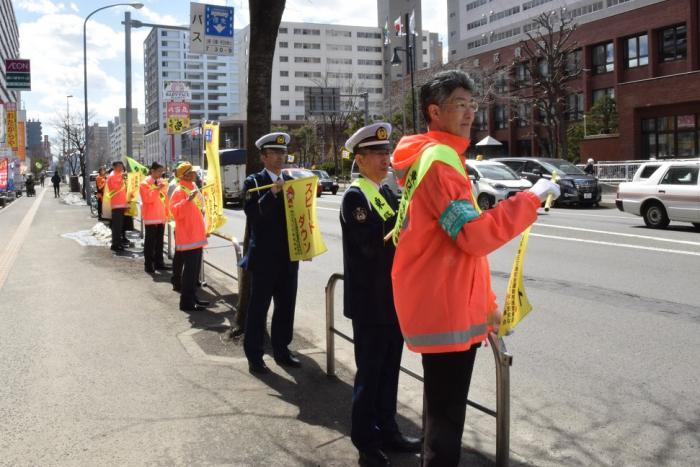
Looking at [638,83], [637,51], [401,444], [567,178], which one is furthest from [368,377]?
[637,51]

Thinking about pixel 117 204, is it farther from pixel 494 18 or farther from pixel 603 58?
pixel 494 18

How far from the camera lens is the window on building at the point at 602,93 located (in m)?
49.8

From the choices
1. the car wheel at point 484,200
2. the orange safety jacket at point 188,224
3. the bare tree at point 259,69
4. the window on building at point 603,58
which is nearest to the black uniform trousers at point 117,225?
the orange safety jacket at point 188,224

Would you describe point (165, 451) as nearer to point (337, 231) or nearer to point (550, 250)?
point (550, 250)

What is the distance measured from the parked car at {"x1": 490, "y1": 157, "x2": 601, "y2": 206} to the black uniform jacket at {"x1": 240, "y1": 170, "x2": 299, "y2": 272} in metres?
19.5

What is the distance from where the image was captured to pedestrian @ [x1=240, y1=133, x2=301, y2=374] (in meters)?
5.41

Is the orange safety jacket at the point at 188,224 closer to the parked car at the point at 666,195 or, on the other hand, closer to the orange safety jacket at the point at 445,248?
the orange safety jacket at the point at 445,248

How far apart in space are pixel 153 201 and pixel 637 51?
148 feet

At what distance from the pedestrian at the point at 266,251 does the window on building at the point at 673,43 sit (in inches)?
1796

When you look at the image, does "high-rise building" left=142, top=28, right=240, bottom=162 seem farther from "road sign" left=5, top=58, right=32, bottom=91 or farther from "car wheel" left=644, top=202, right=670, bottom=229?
"car wheel" left=644, top=202, right=670, bottom=229

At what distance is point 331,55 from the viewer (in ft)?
412

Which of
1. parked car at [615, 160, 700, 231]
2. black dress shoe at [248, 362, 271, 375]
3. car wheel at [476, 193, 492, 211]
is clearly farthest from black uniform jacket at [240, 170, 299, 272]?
car wheel at [476, 193, 492, 211]

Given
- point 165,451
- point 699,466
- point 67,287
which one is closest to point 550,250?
point 67,287

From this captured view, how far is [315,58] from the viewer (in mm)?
124625
